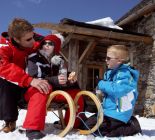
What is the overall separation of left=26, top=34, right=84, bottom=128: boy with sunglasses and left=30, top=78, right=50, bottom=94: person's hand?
0.17 meters

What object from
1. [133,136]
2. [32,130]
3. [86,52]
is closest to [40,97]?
[32,130]

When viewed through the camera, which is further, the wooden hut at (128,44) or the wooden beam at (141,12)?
the wooden beam at (141,12)

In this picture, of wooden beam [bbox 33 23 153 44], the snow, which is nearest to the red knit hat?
wooden beam [bbox 33 23 153 44]

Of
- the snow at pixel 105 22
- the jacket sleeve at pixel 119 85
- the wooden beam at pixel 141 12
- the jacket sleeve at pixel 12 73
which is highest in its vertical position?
the wooden beam at pixel 141 12

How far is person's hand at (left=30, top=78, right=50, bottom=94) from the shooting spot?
8.81ft

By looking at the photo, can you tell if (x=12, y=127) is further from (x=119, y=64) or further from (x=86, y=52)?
(x=86, y=52)

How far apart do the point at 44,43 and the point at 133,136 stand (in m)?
1.30

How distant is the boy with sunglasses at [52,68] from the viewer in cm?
293

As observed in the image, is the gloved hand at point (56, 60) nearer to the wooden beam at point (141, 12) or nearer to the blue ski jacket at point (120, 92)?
the blue ski jacket at point (120, 92)

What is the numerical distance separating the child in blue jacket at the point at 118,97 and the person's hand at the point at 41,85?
22.0 inches

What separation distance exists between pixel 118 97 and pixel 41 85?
76 centimetres

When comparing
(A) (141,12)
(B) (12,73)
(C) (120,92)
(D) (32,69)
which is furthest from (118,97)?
(A) (141,12)

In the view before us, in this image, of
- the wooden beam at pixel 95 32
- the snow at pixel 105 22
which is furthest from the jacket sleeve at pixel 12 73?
the snow at pixel 105 22

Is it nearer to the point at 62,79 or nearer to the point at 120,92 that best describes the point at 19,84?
the point at 62,79
